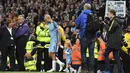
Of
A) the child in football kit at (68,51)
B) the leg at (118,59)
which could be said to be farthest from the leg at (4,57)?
the leg at (118,59)

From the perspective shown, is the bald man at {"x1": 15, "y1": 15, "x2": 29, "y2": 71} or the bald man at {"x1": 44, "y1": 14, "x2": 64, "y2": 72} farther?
the bald man at {"x1": 15, "y1": 15, "x2": 29, "y2": 71}

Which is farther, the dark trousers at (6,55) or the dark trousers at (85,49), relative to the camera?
the dark trousers at (6,55)

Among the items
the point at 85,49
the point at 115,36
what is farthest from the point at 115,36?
the point at 85,49

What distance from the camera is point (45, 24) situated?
766 inches

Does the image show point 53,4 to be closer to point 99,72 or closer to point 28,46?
point 28,46

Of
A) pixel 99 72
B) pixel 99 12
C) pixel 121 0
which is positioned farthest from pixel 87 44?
pixel 99 12

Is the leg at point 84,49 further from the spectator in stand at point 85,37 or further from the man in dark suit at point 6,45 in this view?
the man in dark suit at point 6,45

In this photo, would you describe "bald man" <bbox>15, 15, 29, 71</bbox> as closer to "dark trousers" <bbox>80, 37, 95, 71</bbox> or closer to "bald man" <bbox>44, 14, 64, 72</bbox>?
"bald man" <bbox>44, 14, 64, 72</bbox>

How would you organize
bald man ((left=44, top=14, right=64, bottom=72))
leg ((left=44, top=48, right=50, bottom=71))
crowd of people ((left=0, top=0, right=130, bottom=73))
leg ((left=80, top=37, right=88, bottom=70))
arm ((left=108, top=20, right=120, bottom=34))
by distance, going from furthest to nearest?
leg ((left=44, top=48, right=50, bottom=71)) → bald man ((left=44, top=14, right=64, bottom=72)) → crowd of people ((left=0, top=0, right=130, bottom=73)) → arm ((left=108, top=20, right=120, bottom=34)) → leg ((left=80, top=37, right=88, bottom=70))

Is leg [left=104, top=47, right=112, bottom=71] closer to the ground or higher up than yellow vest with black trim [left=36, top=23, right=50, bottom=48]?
closer to the ground

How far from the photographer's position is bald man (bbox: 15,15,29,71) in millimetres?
19345

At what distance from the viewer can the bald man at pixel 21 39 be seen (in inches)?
762

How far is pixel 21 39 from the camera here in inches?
766

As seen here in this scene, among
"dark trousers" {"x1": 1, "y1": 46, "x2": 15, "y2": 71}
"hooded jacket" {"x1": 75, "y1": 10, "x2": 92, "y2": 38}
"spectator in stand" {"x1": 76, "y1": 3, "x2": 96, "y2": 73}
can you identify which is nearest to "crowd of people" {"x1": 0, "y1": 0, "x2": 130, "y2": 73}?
"dark trousers" {"x1": 1, "y1": 46, "x2": 15, "y2": 71}
